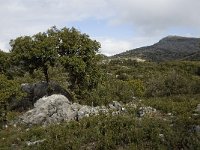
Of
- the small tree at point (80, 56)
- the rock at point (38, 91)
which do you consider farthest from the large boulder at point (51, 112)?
the small tree at point (80, 56)

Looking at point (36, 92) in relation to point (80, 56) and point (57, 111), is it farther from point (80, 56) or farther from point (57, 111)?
point (57, 111)

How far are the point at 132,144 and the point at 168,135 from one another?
1463 millimetres

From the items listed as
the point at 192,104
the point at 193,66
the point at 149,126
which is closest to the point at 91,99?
the point at 192,104

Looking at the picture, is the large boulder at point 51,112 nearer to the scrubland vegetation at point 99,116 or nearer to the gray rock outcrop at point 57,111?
the gray rock outcrop at point 57,111

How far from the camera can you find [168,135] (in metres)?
15.0

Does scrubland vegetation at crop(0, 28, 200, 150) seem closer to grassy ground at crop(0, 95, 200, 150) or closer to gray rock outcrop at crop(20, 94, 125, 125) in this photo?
grassy ground at crop(0, 95, 200, 150)

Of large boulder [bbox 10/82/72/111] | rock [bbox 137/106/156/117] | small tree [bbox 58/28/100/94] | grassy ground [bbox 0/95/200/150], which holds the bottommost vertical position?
grassy ground [bbox 0/95/200/150]

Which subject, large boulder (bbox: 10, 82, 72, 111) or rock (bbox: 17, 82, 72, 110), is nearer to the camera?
large boulder (bbox: 10, 82, 72, 111)

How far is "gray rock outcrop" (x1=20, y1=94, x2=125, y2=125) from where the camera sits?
23109mm

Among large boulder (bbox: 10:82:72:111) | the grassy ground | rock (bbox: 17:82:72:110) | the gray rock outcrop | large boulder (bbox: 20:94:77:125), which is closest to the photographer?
the grassy ground

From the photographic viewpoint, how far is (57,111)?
24688 millimetres

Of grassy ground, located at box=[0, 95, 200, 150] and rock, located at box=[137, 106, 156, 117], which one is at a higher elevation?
rock, located at box=[137, 106, 156, 117]

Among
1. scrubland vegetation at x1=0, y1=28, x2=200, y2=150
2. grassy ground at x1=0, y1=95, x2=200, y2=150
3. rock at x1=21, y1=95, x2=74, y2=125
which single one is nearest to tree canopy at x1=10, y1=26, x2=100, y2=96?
scrubland vegetation at x1=0, y1=28, x2=200, y2=150

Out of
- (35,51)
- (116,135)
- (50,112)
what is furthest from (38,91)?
(116,135)
